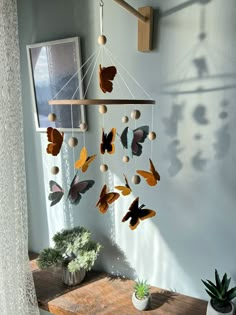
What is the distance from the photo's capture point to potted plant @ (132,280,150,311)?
4.05ft

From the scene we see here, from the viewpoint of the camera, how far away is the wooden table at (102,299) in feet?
4.06

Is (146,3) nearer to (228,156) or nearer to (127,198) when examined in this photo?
(228,156)

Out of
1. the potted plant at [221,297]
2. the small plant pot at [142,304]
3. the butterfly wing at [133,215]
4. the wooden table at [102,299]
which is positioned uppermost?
the butterfly wing at [133,215]

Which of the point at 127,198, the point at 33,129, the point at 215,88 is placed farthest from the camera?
the point at 33,129

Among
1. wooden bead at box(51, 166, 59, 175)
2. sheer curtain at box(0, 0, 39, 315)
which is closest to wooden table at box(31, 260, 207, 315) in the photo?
sheer curtain at box(0, 0, 39, 315)

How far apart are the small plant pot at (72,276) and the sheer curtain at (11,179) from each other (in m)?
0.21

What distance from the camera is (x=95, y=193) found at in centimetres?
146

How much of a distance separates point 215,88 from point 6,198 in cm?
93

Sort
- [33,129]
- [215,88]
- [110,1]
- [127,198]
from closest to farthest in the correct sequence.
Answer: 1. [215,88]
2. [110,1]
3. [127,198]
4. [33,129]

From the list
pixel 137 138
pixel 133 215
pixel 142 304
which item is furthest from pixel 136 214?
pixel 142 304

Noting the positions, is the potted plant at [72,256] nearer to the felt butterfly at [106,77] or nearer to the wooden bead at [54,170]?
the wooden bead at [54,170]

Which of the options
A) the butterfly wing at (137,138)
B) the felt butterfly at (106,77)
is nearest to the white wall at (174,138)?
the butterfly wing at (137,138)

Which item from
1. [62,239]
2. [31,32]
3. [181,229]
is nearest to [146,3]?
[31,32]

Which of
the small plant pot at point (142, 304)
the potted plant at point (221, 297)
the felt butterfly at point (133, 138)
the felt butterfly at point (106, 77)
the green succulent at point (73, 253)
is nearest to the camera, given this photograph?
the felt butterfly at point (106, 77)
